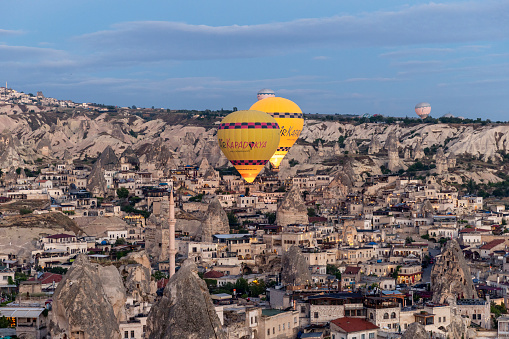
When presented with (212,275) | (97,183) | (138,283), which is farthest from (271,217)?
(138,283)

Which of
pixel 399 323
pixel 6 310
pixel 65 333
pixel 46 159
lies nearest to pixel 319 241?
pixel 399 323

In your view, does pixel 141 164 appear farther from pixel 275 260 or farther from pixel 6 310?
pixel 6 310

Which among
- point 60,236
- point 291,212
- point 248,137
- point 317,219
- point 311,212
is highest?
point 248,137

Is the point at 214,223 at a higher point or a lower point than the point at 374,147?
lower

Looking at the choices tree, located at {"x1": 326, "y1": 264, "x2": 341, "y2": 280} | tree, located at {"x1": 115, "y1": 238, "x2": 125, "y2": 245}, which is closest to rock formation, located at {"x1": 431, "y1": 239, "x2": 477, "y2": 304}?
tree, located at {"x1": 326, "y1": 264, "x2": 341, "y2": 280}

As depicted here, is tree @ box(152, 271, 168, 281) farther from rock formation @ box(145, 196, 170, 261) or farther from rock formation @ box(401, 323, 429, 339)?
rock formation @ box(401, 323, 429, 339)

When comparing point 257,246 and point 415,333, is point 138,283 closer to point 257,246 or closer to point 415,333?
point 415,333

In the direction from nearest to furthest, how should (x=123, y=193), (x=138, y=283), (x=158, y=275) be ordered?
1. (x=138, y=283)
2. (x=158, y=275)
3. (x=123, y=193)
